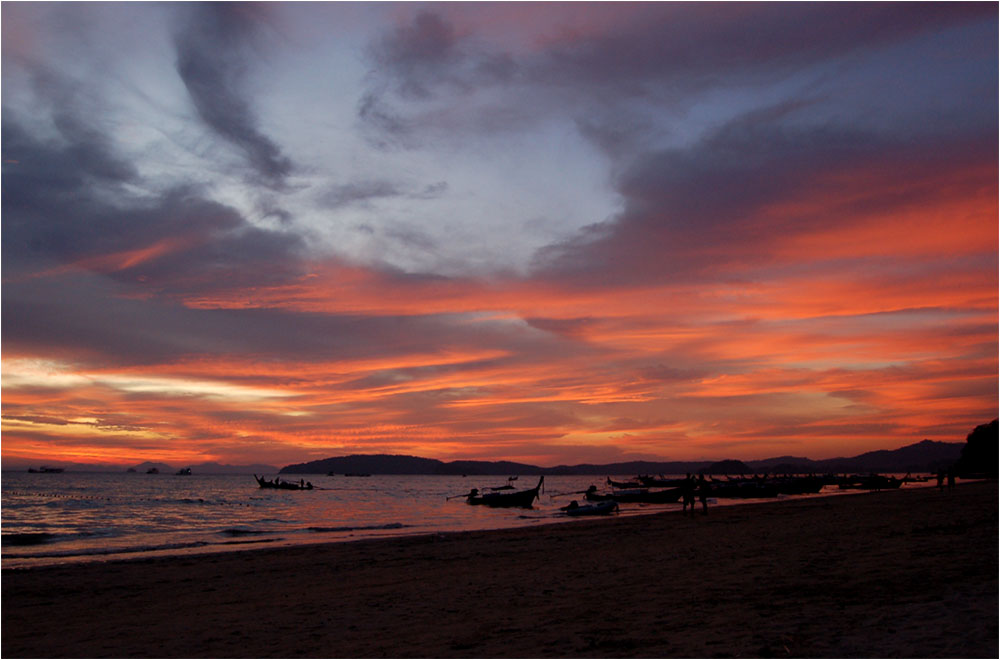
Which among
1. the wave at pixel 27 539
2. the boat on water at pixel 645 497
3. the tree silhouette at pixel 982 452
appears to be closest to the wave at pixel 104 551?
the wave at pixel 27 539

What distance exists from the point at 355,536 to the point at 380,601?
76.9ft

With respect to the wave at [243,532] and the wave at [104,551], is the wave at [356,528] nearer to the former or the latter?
the wave at [243,532]

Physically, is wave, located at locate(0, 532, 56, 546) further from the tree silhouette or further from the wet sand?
the tree silhouette

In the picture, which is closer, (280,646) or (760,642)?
(760,642)

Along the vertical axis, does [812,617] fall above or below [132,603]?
above

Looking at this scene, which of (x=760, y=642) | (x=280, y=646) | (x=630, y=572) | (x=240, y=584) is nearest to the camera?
(x=760, y=642)

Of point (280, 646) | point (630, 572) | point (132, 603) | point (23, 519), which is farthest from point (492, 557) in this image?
point (23, 519)

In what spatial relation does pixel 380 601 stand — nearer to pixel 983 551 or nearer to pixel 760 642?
pixel 760 642

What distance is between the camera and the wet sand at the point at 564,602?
346 inches

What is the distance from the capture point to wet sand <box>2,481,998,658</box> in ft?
28.8

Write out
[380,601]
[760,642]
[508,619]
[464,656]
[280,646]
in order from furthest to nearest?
[380,601], [508,619], [280,646], [464,656], [760,642]

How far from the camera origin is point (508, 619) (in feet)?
35.9

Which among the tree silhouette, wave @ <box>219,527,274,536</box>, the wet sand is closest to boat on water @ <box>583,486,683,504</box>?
wave @ <box>219,527,274,536</box>

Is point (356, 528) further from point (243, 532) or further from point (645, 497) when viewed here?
point (645, 497)
